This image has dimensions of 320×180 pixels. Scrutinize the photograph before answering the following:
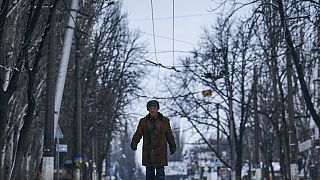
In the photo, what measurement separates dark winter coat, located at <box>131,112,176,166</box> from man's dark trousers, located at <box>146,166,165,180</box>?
0.07 metres

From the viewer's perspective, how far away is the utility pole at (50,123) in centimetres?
1705

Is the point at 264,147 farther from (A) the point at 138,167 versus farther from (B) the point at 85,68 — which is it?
(A) the point at 138,167

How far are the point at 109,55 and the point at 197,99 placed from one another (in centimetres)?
575

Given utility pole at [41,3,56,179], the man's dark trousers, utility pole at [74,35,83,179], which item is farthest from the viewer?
utility pole at [74,35,83,179]

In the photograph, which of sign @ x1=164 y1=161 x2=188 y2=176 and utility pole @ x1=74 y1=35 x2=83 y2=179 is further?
sign @ x1=164 y1=161 x2=188 y2=176

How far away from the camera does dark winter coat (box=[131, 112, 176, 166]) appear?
34.2 ft

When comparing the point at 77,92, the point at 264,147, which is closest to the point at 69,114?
the point at 77,92

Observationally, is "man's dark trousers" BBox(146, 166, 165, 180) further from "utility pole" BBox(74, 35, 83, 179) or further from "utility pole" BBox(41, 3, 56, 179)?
"utility pole" BBox(74, 35, 83, 179)

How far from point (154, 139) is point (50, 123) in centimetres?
758

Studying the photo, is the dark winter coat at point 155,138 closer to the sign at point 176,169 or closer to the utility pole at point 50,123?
the utility pole at point 50,123

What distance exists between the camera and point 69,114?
129 feet

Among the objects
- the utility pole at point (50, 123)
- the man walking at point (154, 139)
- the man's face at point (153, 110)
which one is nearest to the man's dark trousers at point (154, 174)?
the man walking at point (154, 139)

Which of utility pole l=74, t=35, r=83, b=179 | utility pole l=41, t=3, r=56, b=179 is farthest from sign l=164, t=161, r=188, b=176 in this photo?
utility pole l=41, t=3, r=56, b=179

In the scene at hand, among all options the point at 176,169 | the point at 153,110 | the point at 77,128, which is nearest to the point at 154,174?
the point at 153,110
